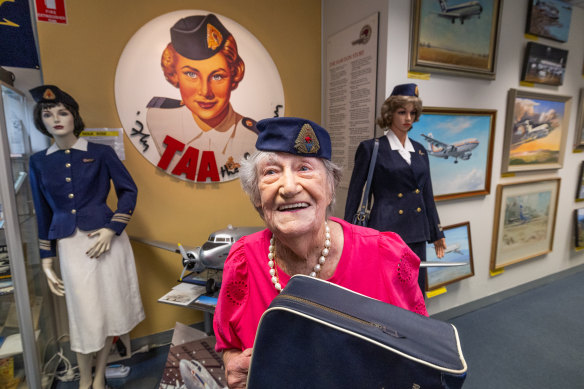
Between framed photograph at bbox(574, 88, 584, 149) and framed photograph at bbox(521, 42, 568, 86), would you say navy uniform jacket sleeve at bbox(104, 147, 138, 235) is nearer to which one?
framed photograph at bbox(521, 42, 568, 86)

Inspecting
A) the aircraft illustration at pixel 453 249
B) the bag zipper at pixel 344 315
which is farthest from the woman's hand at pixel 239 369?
the aircraft illustration at pixel 453 249

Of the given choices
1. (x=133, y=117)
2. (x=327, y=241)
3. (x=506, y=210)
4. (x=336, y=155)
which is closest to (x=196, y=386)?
(x=327, y=241)

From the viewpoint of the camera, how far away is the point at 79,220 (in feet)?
4.63

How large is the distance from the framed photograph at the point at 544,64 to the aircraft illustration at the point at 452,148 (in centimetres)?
76

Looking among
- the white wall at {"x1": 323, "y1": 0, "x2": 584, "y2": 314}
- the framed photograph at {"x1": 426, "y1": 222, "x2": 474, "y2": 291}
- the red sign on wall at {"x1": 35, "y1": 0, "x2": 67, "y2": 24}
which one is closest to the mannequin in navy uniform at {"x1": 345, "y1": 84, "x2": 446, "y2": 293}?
the white wall at {"x1": 323, "y1": 0, "x2": 584, "y2": 314}

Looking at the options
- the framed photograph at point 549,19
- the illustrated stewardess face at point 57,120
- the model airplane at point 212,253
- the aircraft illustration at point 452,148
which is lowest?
the model airplane at point 212,253

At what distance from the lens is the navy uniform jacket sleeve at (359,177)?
60.5 inches

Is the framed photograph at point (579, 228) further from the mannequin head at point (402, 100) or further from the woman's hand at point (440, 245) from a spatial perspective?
the mannequin head at point (402, 100)

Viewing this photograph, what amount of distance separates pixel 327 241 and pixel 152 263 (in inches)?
63.8

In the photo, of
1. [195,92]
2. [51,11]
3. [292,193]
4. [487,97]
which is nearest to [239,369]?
[292,193]

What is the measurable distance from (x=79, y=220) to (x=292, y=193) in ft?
4.19

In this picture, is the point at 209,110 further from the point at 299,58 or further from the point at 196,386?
the point at 196,386

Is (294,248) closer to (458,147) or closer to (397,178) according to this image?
(397,178)

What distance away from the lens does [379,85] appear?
176 centimetres
